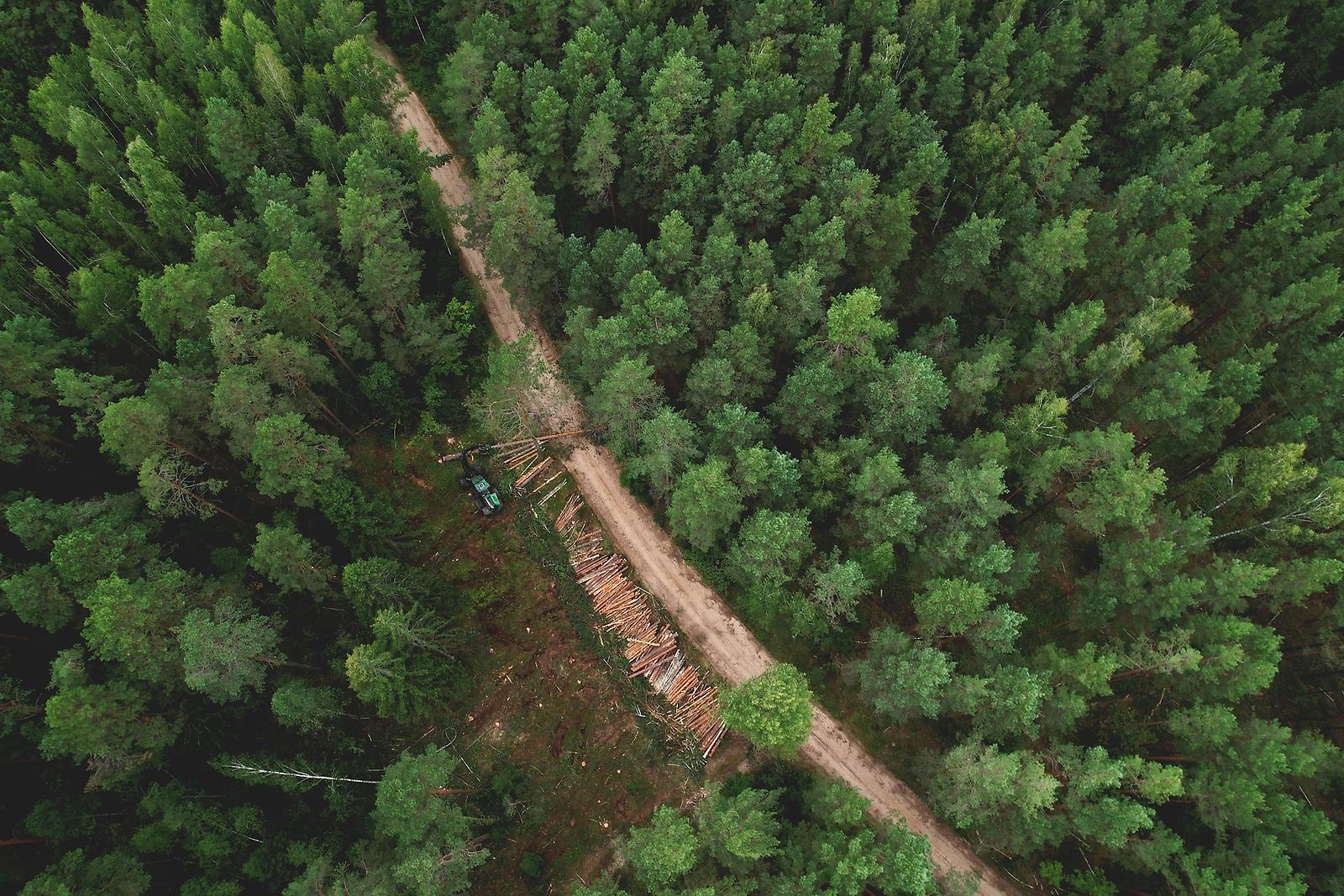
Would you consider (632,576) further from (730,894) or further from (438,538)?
(730,894)

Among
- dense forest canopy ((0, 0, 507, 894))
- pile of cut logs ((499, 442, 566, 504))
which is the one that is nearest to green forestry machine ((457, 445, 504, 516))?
pile of cut logs ((499, 442, 566, 504))

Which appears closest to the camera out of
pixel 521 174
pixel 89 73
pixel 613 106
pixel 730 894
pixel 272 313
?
pixel 730 894

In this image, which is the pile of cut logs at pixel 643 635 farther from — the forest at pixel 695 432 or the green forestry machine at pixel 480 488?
the green forestry machine at pixel 480 488

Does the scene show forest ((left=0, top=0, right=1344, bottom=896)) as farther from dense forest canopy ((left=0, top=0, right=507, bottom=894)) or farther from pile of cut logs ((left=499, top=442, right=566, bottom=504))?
pile of cut logs ((left=499, top=442, right=566, bottom=504))

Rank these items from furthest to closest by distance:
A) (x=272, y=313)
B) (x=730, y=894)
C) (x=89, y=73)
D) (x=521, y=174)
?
(x=89, y=73), (x=521, y=174), (x=272, y=313), (x=730, y=894)

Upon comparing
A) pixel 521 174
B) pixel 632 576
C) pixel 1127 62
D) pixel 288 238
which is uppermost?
pixel 288 238

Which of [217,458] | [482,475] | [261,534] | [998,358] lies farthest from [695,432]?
[217,458]

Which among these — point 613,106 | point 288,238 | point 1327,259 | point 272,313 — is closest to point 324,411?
point 272,313
